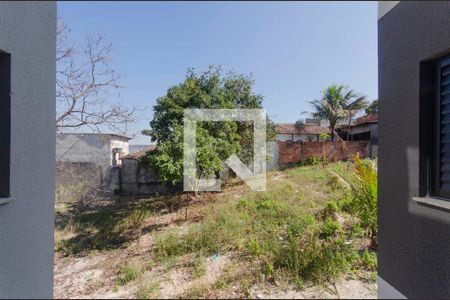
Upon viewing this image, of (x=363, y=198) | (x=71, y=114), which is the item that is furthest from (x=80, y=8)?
(x=363, y=198)

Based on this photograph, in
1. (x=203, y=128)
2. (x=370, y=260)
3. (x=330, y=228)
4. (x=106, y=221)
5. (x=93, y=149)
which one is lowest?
(x=106, y=221)

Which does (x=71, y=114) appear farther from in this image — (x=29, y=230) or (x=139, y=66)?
(x=29, y=230)

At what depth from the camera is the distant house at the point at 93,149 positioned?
2.69 metres

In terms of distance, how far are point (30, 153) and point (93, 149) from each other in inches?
79.0

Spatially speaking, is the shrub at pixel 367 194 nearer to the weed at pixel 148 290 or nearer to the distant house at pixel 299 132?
the distant house at pixel 299 132

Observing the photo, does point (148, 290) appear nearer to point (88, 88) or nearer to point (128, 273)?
point (128, 273)

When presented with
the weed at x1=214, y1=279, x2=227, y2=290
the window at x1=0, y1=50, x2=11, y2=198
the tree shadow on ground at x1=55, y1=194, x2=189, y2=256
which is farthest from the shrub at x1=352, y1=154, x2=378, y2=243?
the window at x1=0, y1=50, x2=11, y2=198

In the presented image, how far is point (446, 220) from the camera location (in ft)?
4.09

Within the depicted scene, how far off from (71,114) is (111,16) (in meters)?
1.45

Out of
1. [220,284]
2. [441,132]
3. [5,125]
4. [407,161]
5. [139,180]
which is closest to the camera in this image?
[5,125]

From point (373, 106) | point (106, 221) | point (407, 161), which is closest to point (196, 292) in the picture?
point (407, 161)
